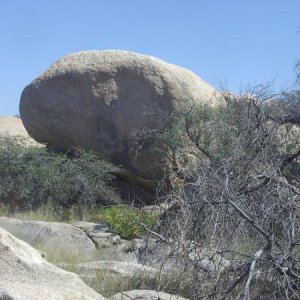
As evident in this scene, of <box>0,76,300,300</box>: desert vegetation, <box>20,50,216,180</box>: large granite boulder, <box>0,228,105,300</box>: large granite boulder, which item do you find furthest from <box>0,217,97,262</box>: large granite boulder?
<box>0,228,105,300</box>: large granite boulder

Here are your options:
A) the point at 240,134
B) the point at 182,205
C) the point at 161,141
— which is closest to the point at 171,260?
the point at 182,205

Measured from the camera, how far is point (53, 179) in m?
18.1

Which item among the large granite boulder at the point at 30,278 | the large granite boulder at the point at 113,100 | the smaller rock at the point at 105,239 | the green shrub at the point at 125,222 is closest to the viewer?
the large granite boulder at the point at 30,278

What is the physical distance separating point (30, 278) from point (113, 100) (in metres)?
12.7

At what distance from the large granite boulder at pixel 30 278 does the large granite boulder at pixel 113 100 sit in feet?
37.0

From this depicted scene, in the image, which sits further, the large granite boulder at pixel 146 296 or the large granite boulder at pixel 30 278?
the large granite boulder at pixel 146 296

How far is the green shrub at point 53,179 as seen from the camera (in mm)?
18062

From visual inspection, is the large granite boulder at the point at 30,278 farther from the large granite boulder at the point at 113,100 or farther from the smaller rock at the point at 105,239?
the large granite boulder at the point at 113,100

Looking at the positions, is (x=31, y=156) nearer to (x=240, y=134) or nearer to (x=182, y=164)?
(x=182, y=164)

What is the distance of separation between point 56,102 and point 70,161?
5.91ft

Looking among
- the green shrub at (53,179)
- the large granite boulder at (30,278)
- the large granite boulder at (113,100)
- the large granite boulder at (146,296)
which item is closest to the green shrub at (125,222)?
the green shrub at (53,179)

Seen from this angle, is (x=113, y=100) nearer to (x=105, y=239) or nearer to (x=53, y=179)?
(x=53, y=179)

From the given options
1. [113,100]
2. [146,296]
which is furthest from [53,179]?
[146,296]

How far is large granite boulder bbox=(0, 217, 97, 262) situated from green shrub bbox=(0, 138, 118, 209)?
3.48 metres
